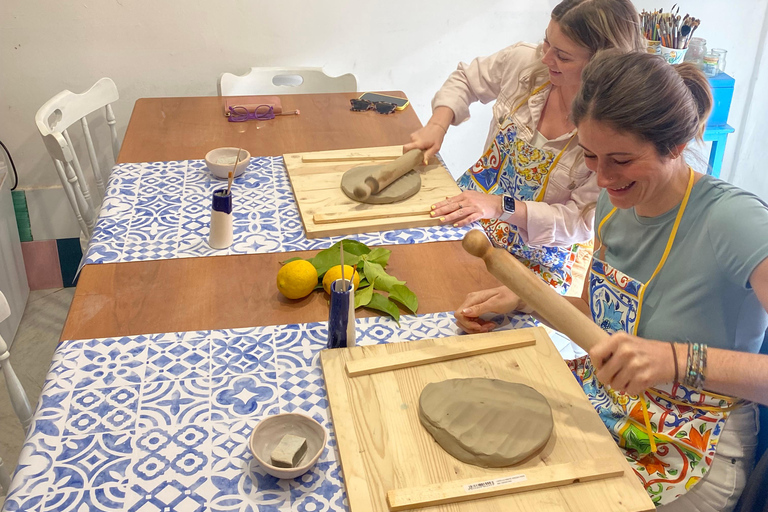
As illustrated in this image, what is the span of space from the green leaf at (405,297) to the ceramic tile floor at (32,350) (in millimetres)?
1584

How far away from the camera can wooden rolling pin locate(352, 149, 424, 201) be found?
1.79 meters

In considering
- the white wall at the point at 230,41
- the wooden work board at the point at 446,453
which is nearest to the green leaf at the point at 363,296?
the wooden work board at the point at 446,453

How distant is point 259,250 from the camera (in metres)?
1.66

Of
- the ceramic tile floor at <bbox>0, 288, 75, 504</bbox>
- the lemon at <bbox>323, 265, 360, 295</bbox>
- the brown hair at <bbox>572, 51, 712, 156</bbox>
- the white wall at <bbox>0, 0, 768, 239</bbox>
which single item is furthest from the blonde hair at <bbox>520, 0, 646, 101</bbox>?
the ceramic tile floor at <bbox>0, 288, 75, 504</bbox>

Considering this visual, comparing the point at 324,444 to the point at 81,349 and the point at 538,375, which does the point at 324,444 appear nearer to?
the point at 538,375

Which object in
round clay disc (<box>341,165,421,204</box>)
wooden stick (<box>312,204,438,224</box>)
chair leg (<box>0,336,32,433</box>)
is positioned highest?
round clay disc (<box>341,165,421,204</box>)

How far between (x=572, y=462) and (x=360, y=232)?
2.83ft

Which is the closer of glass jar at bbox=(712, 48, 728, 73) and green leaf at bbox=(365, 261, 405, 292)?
green leaf at bbox=(365, 261, 405, 292)

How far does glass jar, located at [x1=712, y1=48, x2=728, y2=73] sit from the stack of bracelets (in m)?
2.40

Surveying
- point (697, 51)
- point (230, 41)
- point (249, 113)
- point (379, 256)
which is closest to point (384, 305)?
point (379, 256)

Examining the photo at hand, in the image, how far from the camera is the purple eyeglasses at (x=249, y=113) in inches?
93.7

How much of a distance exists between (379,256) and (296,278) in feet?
0.76

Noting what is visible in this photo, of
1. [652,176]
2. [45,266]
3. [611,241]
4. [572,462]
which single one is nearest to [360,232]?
[611,241]

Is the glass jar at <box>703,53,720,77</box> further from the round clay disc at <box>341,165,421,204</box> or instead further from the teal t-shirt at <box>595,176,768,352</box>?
the teal t-shirt at <box>595,176,768,352</box>
